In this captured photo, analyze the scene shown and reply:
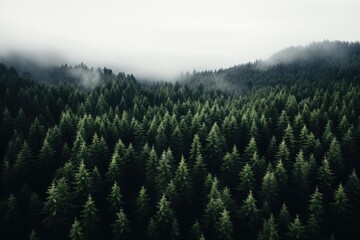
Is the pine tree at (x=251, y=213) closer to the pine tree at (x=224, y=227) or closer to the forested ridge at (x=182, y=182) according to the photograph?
the forested ridge at (x=182, y=182)

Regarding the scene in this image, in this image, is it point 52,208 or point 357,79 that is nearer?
point 52,208

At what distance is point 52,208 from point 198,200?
831 inches

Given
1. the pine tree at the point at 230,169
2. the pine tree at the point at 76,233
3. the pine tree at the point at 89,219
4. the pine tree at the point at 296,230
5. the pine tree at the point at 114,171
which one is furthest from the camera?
the pine tree at the point at 230,169

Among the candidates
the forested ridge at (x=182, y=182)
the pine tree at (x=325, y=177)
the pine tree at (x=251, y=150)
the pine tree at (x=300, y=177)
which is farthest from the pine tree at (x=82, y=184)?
the pine tree at (x=325, y=177)

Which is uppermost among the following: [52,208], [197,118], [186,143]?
[197,118]

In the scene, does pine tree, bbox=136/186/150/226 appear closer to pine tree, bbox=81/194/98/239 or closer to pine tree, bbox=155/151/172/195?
pine tree, bbox=155/151/172/195

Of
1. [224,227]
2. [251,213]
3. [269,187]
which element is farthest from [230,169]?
[224,227]

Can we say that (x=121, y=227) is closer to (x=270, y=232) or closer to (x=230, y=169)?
(x=270, y=232)

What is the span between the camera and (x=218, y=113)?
7575cm

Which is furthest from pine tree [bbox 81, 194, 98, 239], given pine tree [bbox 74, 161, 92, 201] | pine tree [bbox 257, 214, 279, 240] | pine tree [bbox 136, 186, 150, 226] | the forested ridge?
pine tree [bbox 257, 214, 279, 240]

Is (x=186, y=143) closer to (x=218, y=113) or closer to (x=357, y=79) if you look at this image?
(x=218, y=113)

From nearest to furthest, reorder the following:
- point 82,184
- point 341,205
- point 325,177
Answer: point 341,205
point 82,184
point 325,177

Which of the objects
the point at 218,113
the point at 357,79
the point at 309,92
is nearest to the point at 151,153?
the point at 218,113

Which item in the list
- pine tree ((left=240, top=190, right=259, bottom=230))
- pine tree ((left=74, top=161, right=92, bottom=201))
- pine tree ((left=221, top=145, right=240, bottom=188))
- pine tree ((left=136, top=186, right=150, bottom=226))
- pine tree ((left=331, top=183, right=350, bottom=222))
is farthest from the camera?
pine tree ((left=221, top=145, right=240, bottom=188))
